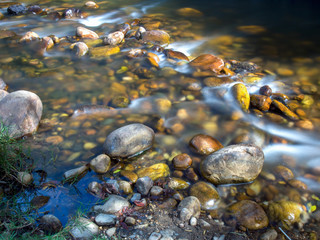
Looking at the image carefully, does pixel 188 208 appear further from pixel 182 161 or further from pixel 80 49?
pixel 80 49

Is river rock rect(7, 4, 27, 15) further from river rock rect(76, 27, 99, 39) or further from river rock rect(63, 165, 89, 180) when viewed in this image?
river rock rect(63, 165, 89, 180)

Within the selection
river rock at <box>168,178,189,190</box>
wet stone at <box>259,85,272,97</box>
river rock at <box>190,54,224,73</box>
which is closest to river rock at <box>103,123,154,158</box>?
river rock at <box>168,178,189,190</box>

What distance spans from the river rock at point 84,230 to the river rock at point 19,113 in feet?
5.47

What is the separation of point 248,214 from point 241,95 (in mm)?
2150

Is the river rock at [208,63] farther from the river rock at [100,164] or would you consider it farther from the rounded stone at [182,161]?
the river rock at [100,164]

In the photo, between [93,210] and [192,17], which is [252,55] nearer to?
[192,17]

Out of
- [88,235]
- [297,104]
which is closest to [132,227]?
[88,235]

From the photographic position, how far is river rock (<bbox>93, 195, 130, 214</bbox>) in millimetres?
2533

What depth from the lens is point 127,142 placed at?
321cm

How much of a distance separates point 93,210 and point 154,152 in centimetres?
105

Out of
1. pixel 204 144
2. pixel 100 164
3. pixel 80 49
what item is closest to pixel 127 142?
pixel 100 164

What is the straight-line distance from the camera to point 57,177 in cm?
298

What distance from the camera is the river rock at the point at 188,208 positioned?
8.21ft

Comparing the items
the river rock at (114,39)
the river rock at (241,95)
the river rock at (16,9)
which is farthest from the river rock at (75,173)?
the river rock at (16,9)
